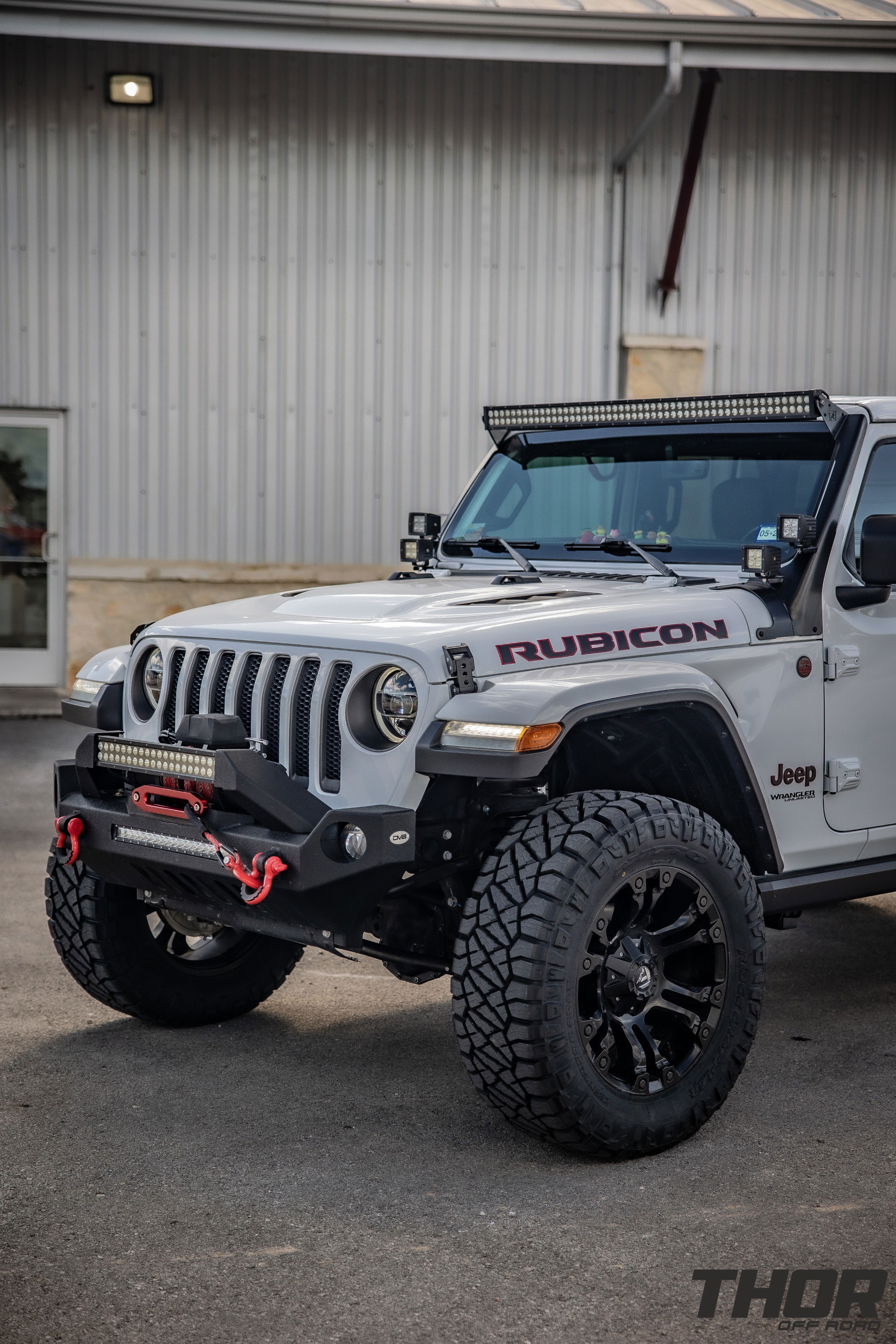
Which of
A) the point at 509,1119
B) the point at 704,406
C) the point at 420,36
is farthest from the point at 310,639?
the point at 420,36

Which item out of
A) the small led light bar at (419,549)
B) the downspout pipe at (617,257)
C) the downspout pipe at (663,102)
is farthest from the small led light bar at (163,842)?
the downspout pipe at (617,257)

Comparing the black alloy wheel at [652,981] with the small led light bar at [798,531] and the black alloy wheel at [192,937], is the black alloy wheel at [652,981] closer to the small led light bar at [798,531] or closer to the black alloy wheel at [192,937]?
the small led light bar at [798,531]

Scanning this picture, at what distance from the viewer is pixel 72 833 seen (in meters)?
3.89

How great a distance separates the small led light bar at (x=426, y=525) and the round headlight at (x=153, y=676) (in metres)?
1.45

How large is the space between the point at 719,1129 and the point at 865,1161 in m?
0.40

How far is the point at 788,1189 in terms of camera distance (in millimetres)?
→ 3396

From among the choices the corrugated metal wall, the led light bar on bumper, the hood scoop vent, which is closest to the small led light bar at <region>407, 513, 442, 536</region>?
the hood scoop vent

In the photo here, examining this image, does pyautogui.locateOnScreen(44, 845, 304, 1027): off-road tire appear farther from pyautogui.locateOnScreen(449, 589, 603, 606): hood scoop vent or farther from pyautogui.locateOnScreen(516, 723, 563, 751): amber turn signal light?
pyautogui.locateOnScreen(516, 723, 563, 751): amber turn signal light

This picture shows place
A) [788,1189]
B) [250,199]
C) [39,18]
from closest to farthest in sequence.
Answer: [788,1189]
[39,18]
[250,199]

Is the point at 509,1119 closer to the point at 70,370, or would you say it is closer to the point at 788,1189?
the point at 788,1189

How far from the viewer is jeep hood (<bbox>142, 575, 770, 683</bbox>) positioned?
11.8ft

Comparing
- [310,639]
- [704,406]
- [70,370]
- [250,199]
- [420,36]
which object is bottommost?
[310,639]

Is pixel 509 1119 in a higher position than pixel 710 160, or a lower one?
lower

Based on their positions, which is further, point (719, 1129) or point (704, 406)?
point (704, 406)
